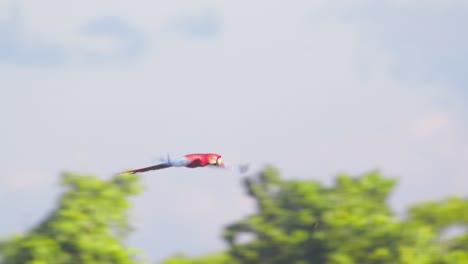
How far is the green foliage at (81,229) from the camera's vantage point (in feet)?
88.2

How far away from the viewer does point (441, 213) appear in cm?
3894

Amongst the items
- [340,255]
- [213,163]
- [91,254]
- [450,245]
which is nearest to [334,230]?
[340,255]

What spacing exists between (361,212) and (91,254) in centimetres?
941

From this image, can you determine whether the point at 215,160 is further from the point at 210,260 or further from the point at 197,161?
the point at 210,260

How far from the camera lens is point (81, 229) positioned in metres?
27.3

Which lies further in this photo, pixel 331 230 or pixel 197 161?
pixel 331 230

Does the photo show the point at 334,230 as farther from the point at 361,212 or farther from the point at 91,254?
the point at 91,254

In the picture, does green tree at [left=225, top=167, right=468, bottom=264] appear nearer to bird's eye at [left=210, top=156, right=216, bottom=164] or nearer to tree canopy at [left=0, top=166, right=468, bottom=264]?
tree canopy at [left=0, top=166, right=468, bottom=264]

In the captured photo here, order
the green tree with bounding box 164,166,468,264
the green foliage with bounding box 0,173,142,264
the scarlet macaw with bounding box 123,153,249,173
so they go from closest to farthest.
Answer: the scarlet macaw with bounding box 123,153,249,173 < the green foliage with bounding box 0,173,142,264 < the green tree with bounding box 164,166,468,264

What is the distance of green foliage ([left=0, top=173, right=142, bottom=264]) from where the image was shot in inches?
1058

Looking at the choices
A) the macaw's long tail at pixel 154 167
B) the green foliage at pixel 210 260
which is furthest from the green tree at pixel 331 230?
the macaw's long tail at pixel 154 167

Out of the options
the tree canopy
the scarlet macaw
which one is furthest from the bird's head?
the tree canopy

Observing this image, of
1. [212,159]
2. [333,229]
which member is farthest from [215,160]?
[333,229]

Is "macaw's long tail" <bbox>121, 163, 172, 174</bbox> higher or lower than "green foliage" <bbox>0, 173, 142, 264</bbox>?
lower
